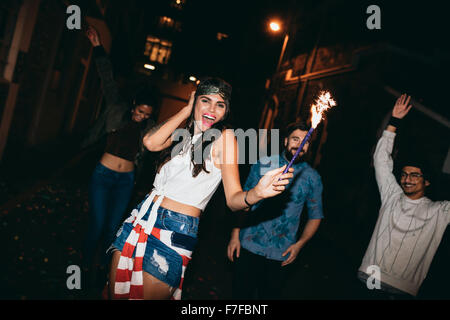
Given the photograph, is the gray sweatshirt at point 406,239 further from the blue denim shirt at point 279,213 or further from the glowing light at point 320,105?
the glowing light at point 320,105

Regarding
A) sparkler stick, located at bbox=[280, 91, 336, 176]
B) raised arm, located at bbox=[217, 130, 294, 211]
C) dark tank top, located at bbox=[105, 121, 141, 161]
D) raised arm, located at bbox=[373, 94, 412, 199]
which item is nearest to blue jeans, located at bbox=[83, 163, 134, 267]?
dark tank top, located at bbox=[105, 121, 141, 161]

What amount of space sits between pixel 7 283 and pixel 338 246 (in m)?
7.29

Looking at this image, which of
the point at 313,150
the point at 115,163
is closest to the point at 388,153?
the point at 115,163

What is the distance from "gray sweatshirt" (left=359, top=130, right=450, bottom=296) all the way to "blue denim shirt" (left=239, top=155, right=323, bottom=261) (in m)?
0.71

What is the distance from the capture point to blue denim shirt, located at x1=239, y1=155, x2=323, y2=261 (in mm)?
3137

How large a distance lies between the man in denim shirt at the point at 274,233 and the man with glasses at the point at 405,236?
725mm

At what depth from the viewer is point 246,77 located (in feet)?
70.2

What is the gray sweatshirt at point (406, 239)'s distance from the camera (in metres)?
2.90

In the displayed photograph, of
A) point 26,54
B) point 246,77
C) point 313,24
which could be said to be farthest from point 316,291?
point 246,77

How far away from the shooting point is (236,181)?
200cm

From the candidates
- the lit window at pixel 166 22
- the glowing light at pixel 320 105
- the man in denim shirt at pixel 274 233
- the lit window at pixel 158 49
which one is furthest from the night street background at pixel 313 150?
the lit window at pixel 166 22

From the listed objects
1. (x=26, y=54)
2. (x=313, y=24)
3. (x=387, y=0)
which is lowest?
(x=26, y=54)

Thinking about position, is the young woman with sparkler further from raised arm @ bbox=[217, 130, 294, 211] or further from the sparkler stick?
the sparkler stick
